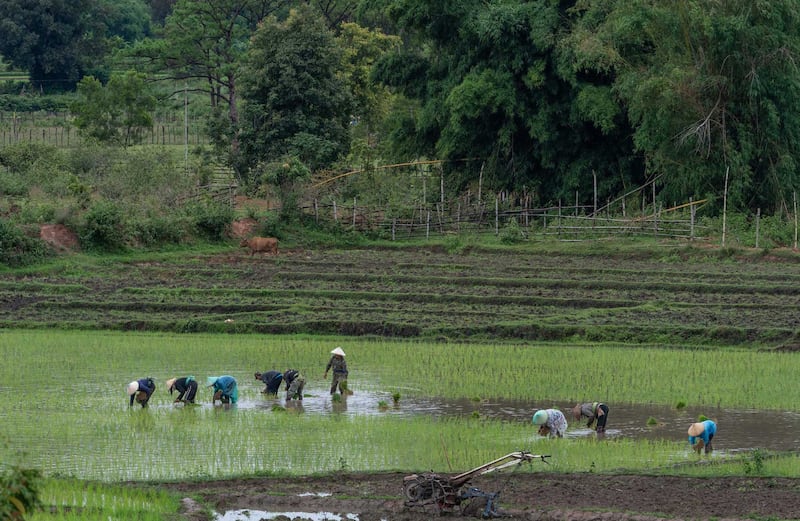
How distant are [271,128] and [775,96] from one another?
592 inches

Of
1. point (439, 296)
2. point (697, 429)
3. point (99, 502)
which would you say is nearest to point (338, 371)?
point (697, 429)

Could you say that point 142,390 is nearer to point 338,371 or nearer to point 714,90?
point 338,371

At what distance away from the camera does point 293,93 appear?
37188 millimetres

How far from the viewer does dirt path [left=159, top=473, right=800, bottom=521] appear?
10148mm

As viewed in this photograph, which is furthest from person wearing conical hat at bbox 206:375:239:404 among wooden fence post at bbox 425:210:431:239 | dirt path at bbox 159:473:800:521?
wooden fence post at bbox 425:210:431:239

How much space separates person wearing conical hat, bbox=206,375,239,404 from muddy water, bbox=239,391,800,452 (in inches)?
8.2

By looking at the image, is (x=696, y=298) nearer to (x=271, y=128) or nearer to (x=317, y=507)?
(x=317, y=507)

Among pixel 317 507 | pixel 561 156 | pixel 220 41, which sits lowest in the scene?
pixel 317 507

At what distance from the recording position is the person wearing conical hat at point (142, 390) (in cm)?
1471

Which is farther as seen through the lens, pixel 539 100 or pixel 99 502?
pixel 539 100

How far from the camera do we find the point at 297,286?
25.4 metres

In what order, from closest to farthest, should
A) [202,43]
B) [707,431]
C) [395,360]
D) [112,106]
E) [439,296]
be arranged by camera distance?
1. [707,431]
2. [395,360]
3. [439,296]
4. [112,106]
5. [202,43]

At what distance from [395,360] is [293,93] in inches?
788

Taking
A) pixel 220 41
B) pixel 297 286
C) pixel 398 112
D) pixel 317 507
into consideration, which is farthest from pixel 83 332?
pixel 220 41
